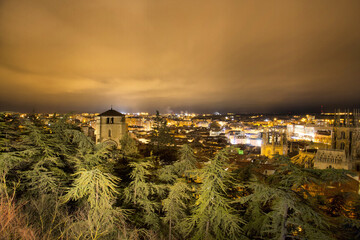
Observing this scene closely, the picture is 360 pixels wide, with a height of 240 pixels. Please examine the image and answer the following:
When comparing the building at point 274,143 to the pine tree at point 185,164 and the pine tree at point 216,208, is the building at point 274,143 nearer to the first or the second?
the pine tree at point 185,164

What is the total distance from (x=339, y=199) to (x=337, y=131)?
2417cm

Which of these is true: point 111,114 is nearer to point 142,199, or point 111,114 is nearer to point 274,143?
point 142,199

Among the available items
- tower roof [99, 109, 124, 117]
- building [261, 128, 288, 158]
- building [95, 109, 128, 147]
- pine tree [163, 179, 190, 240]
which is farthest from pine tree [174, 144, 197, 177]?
building [261, 128, 288, 158]

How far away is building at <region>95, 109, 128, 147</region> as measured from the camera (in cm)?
2141

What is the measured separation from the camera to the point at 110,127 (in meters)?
21.9

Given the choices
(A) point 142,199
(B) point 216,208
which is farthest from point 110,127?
(B) point 216,208

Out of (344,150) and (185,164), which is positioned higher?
(185,164)

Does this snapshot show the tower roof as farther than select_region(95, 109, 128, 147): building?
Yes

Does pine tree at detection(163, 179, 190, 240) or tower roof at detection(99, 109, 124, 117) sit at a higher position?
tower roof at detection(99, 109, 124, 117)

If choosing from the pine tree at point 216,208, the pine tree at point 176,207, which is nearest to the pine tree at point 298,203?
the pine tree at point 216,208

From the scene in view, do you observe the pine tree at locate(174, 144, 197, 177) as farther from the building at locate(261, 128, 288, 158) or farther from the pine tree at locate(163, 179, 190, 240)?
the building at locate(261, 128, 288, 158)

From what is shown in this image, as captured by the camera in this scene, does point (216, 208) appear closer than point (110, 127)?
Yes

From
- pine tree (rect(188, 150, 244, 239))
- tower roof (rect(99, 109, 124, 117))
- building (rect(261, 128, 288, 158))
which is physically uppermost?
tower roof (rect(99, 109, 124, 117))

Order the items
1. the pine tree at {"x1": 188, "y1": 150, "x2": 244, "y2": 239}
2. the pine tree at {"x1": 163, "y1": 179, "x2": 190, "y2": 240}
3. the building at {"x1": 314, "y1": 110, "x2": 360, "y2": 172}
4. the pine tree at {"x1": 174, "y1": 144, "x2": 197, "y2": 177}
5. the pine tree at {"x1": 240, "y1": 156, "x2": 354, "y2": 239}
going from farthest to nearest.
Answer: the building at {"x1": 314, "y1": 110, "x2": 360, "y2": 172} < the pine tree at {"x1": 174, "y1": 144, "x2": 197, "y2": 177} < the pine tree at {"x1": 163, "y1": 179, "x2": 190, "y2": 240} < the pine tree at {"x1": 188, "y1": 150, "x2": 244, "y2": 239} < the pine tree at {"x1": 240, "y1": 156, "x2": 354, "y2": 239}
